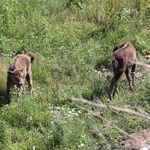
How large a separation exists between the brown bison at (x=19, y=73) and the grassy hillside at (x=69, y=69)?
11.7 inches

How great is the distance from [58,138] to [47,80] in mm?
2619

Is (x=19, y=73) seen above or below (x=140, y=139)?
above

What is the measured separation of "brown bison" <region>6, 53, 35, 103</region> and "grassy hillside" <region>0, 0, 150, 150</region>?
30 centimetres

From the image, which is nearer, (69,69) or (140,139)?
(140,139)

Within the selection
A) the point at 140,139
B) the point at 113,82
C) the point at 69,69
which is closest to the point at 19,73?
the point at 69,69

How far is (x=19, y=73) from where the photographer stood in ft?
34.8

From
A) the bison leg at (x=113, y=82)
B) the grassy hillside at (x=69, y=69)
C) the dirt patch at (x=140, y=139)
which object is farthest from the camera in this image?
the bison leg at (x=113, y=82)

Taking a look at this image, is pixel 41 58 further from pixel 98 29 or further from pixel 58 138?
pixel 58 138

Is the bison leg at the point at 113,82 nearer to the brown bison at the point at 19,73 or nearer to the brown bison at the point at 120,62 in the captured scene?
the brown bison at the point at 120,62

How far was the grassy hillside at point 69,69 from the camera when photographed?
31.0ft

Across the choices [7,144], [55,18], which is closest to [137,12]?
[55,18]

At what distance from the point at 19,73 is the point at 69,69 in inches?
64.7

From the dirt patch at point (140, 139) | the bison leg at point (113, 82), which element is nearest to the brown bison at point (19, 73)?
the bison leg at point (113, 82)

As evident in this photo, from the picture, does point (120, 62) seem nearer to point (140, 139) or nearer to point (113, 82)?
point (113, 82)
